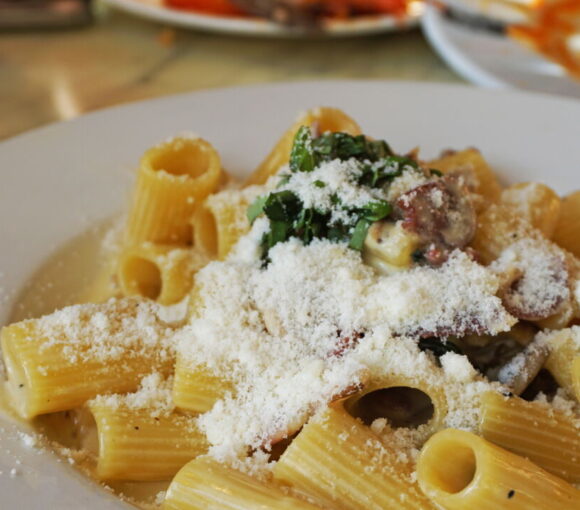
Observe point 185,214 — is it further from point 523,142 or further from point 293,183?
point 523,142

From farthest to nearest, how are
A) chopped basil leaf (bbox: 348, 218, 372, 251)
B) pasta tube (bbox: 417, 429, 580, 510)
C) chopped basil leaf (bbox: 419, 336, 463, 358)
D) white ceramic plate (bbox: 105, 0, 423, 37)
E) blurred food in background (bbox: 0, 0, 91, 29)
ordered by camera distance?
blurred food in background (bbox: 0, 0, 91, 29) < white ceramic plate (bbox: 105, 0, 423, 37) < chopped basil leaf (bbox: 348, 218, 372, 251) < chopped basil leaf (bbox: 419, 336, 463, 358) < pasta tube (bbox: 417, 429, 580, 510)

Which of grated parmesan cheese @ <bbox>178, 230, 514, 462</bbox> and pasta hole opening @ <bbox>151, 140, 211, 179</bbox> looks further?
pasta hole opening @ <bbox>151, 140, 211, 179</bbox>

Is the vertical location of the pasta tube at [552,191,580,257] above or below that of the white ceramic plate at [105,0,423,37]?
below

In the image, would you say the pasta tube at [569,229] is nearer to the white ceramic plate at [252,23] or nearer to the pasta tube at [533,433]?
the pasta tube at [533,433]

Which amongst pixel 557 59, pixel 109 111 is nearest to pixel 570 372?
pixel 109 111

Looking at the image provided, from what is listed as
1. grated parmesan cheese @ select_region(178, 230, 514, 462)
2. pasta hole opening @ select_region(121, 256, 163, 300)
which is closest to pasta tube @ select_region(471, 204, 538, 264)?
grated parmesan cheese @ select_region(178, 230, 514, 462)

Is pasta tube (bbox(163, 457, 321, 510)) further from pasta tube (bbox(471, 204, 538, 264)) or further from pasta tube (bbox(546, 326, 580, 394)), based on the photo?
pasta tube (bbox(471, 204, 538, 264))

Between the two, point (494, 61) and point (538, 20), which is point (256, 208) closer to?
point (494, 61)
